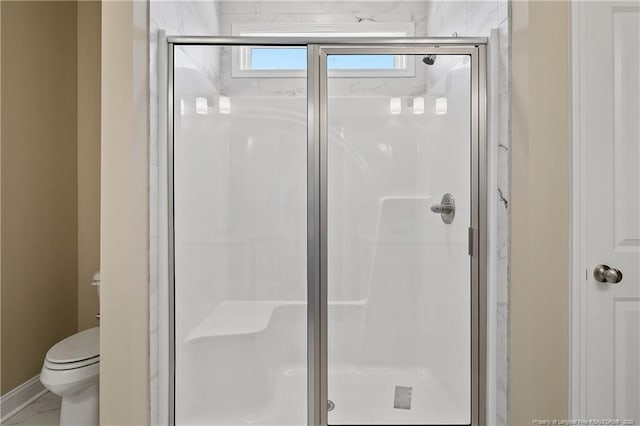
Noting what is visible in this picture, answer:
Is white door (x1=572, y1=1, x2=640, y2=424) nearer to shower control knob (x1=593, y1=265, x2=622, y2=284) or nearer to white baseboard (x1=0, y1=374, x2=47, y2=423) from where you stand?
shower control knob (x1=593, y1=265, x2=622, y2=284)

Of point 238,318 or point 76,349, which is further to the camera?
point 76,349

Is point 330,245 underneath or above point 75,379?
above

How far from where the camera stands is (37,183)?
230cm

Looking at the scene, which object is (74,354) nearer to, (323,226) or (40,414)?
(40,414)

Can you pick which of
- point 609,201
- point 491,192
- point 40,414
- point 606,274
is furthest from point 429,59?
point 40,414

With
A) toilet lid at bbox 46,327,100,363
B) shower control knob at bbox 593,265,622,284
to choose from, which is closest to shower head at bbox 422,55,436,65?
shower control knob at bbox 593,265,622,284

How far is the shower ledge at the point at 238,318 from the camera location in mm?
1728

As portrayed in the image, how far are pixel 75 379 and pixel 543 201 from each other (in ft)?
6.40

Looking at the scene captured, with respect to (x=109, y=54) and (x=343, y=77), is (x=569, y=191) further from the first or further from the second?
(x=109, y=54)

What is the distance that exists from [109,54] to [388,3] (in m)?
1.88

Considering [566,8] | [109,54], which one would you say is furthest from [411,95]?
Result: [109,54]

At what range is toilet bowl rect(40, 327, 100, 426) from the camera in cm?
174

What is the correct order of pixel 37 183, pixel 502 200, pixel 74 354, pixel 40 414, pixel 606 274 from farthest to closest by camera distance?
pixel 37 183, pixel 40 414, pixel 74 354, pixel 502 200, pixel 606 274

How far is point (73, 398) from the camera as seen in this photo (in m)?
1.83
